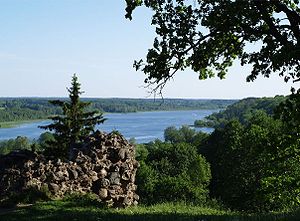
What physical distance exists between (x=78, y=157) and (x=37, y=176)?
7.66ft

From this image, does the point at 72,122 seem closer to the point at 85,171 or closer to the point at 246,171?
the point at 246,171

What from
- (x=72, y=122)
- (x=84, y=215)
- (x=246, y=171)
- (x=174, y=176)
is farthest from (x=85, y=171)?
(x=174, y=176)

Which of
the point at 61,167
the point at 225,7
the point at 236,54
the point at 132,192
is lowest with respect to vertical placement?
the point at 132,192

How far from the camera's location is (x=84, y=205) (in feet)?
60.4

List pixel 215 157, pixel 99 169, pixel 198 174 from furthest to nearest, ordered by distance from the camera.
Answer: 1. pixel 215 157
2. pixel 198 174
3. pixel 99 169

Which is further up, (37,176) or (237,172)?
(37,176)

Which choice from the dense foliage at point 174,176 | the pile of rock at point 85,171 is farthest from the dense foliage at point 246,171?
the pile of rock at point 85,171

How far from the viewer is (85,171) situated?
20547 mm

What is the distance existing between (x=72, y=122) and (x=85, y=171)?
2781 cm

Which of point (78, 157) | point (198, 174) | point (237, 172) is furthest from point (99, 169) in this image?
point (198, 174)

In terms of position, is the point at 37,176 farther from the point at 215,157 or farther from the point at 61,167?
the point at 215,157

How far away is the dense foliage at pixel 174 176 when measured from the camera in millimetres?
52812

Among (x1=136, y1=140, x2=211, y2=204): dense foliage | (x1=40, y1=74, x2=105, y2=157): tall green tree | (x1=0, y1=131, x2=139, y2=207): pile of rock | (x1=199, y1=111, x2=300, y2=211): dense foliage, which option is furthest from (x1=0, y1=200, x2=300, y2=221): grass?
(x1=136, y1=140, x2=211, y2=204): dense foliage

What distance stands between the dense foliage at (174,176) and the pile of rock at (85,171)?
26.8m
